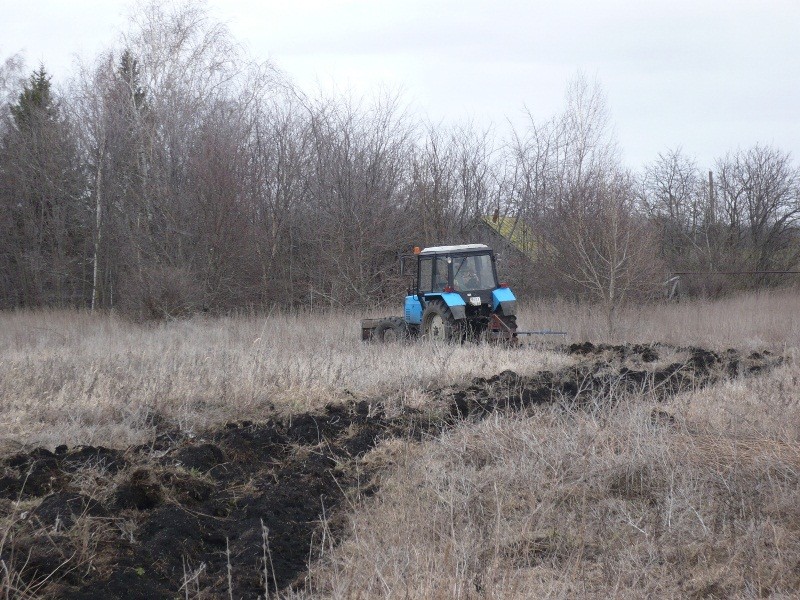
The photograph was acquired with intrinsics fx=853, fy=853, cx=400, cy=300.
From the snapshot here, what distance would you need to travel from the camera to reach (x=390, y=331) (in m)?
15.6

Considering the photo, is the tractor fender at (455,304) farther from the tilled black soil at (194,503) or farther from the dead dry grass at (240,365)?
the tilled black soil at (194,503)

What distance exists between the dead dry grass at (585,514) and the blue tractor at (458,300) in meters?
7.33

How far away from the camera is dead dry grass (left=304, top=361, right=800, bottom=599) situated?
13.0 feet

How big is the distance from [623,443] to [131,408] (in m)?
4.63

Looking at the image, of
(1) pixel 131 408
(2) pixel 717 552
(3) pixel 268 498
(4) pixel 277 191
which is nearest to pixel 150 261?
(4) pixel 277 191

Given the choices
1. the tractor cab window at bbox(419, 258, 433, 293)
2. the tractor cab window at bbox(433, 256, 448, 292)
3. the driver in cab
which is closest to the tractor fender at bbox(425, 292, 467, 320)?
the tractor cab window at bbox(433, 256, 448, 292)

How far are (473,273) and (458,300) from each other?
2.93 ft

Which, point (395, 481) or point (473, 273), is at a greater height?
point (473, 273)

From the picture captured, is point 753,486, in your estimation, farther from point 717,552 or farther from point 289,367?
point 289,367

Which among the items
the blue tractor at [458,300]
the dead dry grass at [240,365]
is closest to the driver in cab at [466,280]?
the blue tractor at [458,300]

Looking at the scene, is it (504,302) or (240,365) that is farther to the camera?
(504,302)

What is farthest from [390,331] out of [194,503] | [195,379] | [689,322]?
[194,503]

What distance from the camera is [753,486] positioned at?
16.7 feet

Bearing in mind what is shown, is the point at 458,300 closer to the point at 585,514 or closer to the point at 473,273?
the point at 473,273
